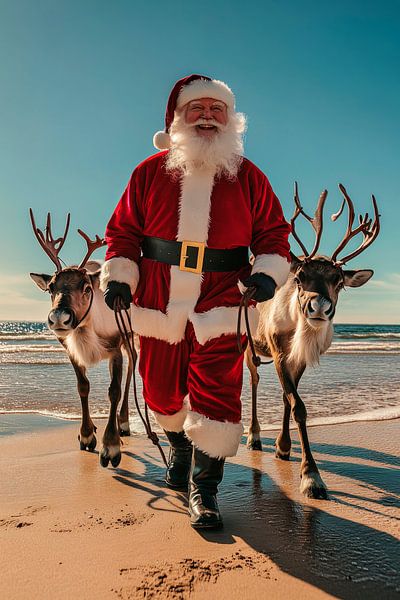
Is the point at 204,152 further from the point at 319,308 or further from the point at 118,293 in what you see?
the point at 319,308

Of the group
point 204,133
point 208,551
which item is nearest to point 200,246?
point 204,133

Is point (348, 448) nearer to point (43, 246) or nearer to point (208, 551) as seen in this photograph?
point (208, 551)

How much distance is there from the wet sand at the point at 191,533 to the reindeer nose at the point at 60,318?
1109mm

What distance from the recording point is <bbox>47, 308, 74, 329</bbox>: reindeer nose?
14.7 feet

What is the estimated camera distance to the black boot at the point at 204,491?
271 centimetres

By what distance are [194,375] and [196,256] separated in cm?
74

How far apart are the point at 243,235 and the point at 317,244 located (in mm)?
1144

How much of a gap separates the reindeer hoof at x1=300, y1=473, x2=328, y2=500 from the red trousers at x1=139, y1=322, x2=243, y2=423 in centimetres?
74

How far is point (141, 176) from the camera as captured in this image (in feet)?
11.6

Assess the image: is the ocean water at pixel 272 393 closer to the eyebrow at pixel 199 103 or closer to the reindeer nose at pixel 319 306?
the reindeer nose at pixel 319 306

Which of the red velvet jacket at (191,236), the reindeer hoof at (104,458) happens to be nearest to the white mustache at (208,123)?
the red velvet jacket at (191,236)

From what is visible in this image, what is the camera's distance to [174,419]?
3.39 metres

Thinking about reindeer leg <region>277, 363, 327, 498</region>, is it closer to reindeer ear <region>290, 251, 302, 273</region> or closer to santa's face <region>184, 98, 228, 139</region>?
reindeer ear <region>290, 251, 302, 273</region>

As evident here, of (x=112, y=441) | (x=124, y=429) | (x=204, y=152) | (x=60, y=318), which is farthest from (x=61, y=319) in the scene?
(x=204, y=152)
